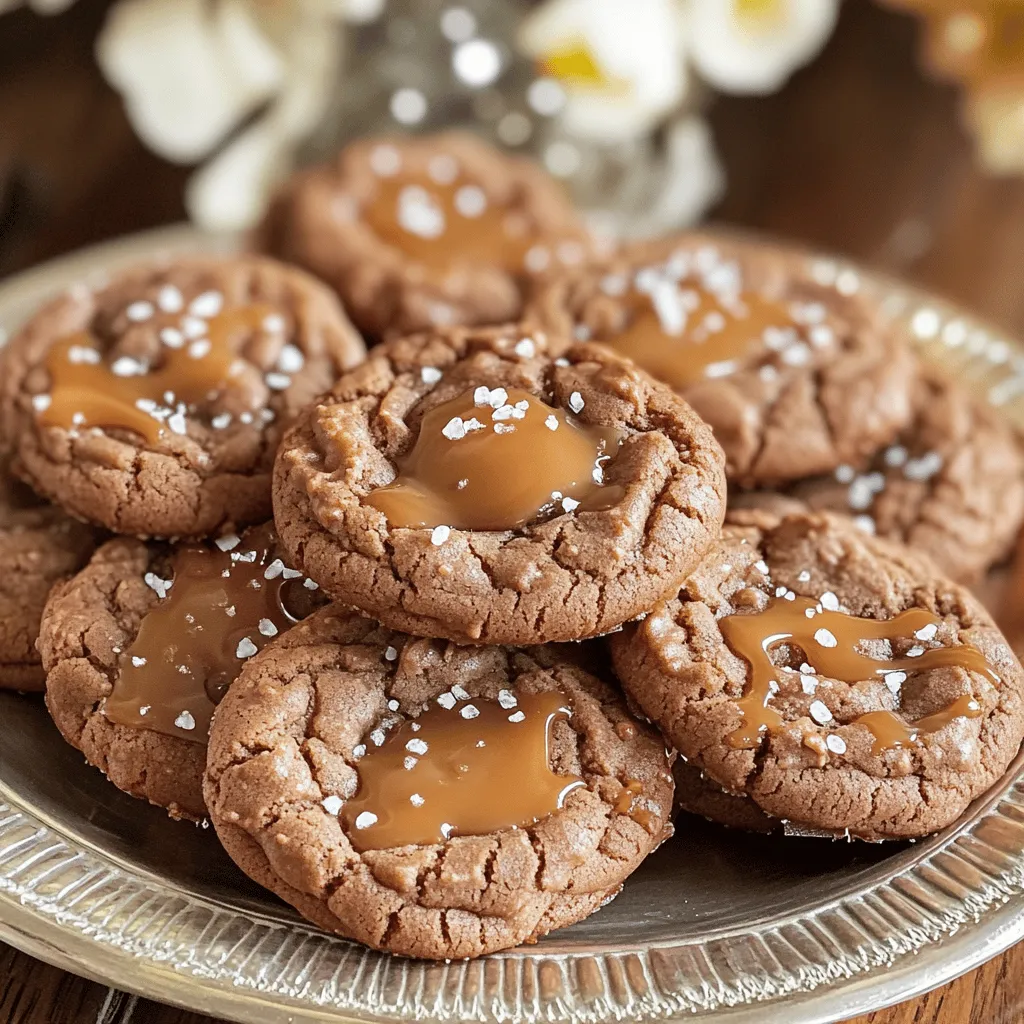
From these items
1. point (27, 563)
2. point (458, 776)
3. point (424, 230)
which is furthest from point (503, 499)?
point (424, 230)

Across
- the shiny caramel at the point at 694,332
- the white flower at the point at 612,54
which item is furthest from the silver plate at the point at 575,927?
the white flower at the point at 612,54

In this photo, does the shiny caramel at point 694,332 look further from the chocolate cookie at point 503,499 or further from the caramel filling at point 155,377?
the caramel filling at point 155,377

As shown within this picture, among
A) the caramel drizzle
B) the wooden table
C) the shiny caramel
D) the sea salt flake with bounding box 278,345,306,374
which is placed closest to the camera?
the caramel drizzle

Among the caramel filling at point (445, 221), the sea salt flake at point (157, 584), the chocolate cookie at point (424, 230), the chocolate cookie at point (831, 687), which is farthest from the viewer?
the caramel filling at point (445, 221)

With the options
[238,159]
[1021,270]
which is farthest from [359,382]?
[1021,270]

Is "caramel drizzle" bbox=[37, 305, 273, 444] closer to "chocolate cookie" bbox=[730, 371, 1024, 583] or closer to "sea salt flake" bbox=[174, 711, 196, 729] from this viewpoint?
"sea salt flake" bbox=[174, 711, 196, 729]

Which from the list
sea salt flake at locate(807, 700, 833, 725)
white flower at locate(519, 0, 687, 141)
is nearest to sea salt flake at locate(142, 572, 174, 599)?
sea salt flake at locate(807, 700, 833, 725)
